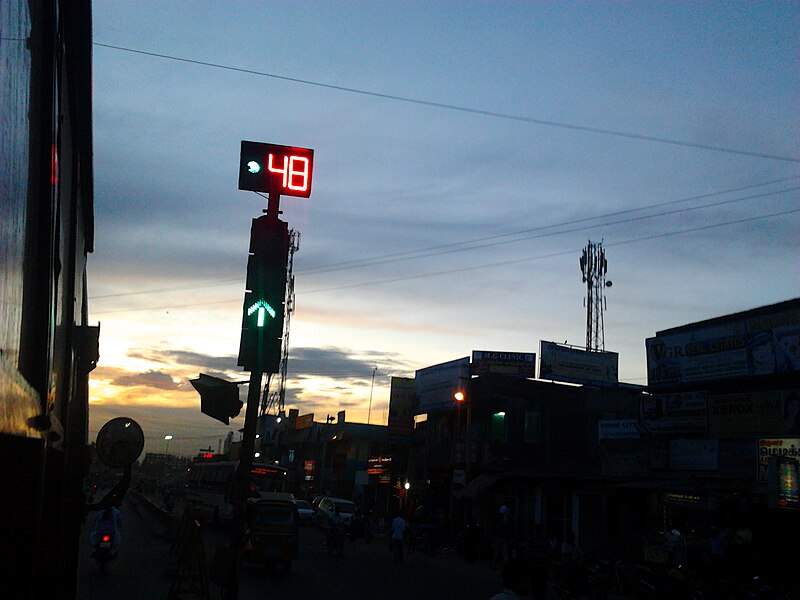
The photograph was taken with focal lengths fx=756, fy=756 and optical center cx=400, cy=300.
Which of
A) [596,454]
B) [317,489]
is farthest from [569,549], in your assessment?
[317,489]

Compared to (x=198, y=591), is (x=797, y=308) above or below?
above

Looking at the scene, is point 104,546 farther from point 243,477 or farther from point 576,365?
point 576,365

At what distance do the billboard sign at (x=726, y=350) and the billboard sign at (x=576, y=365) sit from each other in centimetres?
1914

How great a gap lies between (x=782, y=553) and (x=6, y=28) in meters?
24.2

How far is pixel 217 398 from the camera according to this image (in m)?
8.84

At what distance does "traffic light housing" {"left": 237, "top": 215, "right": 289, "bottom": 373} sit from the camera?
7.85 m

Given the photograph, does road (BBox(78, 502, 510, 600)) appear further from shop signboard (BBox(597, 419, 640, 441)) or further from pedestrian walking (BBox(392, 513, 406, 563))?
shop signboard (BBox(597, 419, 640, 441))

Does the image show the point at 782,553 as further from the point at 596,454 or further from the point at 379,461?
the point at 379,461

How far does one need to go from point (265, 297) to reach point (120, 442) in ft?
10.2

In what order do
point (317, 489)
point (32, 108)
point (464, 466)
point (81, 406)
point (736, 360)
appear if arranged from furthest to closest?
1. point (317, 489)
2. point (464, 466)
3. point (736, 360)
4. point (81, 406)
5. point (32, 108)

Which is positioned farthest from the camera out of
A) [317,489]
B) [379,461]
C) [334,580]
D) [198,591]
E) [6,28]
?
[317,489]

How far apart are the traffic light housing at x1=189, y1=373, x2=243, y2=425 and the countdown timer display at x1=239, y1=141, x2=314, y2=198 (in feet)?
7.49

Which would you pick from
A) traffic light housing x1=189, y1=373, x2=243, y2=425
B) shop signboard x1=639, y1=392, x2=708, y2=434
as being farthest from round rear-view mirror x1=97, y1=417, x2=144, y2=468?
shop signboard x1=639, y1=392, x2=708, y2=434

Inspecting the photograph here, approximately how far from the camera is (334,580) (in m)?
20.3
